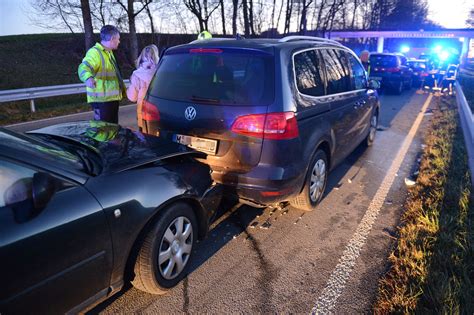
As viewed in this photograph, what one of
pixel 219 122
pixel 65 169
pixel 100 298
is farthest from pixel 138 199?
pixel 219 122

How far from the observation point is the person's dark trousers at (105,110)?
5242mm

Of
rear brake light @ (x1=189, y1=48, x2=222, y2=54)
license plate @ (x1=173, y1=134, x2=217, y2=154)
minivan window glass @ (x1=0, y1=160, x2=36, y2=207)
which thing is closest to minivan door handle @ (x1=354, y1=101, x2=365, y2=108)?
rear brake light @ (x1=189, y1=48, x2=222, y2=54)

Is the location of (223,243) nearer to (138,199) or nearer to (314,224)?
(314,224)

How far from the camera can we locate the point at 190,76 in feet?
12.0

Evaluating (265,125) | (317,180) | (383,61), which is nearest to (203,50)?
(265,125)

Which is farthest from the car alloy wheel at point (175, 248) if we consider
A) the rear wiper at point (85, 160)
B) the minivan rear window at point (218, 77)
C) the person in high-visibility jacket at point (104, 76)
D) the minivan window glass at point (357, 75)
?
the minivan window glass at point (357, 75)

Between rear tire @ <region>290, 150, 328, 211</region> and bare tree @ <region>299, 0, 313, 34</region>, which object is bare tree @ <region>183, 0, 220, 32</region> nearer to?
bare tree @ <region>299, 0, 313, 34</region>

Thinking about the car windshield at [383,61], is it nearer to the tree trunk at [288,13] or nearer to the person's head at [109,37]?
the person's head at [109,37]

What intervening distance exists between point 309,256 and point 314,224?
0.65 metres

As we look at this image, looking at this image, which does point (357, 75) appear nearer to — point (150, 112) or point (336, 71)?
point (336, 71)

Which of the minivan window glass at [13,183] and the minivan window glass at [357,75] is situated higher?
the minivan window glass at [357,75]

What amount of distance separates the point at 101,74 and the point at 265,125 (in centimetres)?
294

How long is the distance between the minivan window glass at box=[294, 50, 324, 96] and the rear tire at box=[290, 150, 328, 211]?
27.3 inches

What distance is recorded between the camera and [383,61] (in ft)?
51.1
